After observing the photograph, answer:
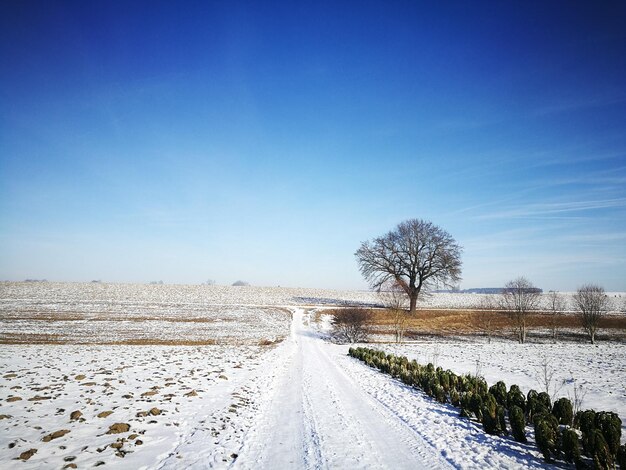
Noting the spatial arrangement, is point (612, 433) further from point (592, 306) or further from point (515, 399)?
point (592, 306)

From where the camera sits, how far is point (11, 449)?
253 inches

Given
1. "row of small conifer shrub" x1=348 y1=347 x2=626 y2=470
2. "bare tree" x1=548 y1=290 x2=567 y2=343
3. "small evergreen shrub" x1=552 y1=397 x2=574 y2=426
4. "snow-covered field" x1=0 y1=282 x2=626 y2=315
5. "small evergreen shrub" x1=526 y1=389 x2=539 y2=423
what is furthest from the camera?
"snow-covered field" x1=0 y1=282 x2=626 y2=315

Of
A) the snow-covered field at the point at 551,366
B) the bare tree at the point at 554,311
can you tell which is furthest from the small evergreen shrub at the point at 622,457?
the bare tree at the point at 554,311

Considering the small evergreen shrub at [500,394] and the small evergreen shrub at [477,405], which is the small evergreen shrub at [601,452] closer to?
the small evergreen shrub at [477,405]

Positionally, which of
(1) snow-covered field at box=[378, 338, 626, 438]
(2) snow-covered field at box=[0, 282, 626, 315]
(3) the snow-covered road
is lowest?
(2) snow-covered field at box=[0, 282, 626, 315]

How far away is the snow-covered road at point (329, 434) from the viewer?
21.0 ft

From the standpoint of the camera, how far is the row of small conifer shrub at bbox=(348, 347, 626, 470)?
625 cm

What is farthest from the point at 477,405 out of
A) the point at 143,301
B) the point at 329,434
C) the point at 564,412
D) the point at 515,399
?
the point at 143,301

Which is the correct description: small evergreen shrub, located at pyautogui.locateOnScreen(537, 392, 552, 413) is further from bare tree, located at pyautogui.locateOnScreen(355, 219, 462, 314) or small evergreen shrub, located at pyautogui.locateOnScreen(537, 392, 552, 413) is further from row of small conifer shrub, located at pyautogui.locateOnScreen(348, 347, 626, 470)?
bare tree, located at pyautogui.locateOnScreen(355, 219, 462, 314)

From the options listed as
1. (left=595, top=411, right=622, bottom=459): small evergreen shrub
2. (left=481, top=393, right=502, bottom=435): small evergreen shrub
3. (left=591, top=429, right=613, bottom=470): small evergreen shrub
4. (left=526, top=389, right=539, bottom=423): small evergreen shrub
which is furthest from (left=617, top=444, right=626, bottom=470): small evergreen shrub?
(left=526, top=389, right=539, bottom=423): small evergreen shrub

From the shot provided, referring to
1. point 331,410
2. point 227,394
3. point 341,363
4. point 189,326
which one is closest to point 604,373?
point 341,363

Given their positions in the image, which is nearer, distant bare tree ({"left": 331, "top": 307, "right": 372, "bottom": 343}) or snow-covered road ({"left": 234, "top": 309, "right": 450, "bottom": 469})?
snow-covered road ({"left": 234, "top": 309, "right": 450, "bottom": 469})

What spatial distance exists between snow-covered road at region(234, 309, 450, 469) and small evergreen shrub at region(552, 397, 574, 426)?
4.29m

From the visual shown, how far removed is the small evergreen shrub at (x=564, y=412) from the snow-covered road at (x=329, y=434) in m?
4.29
